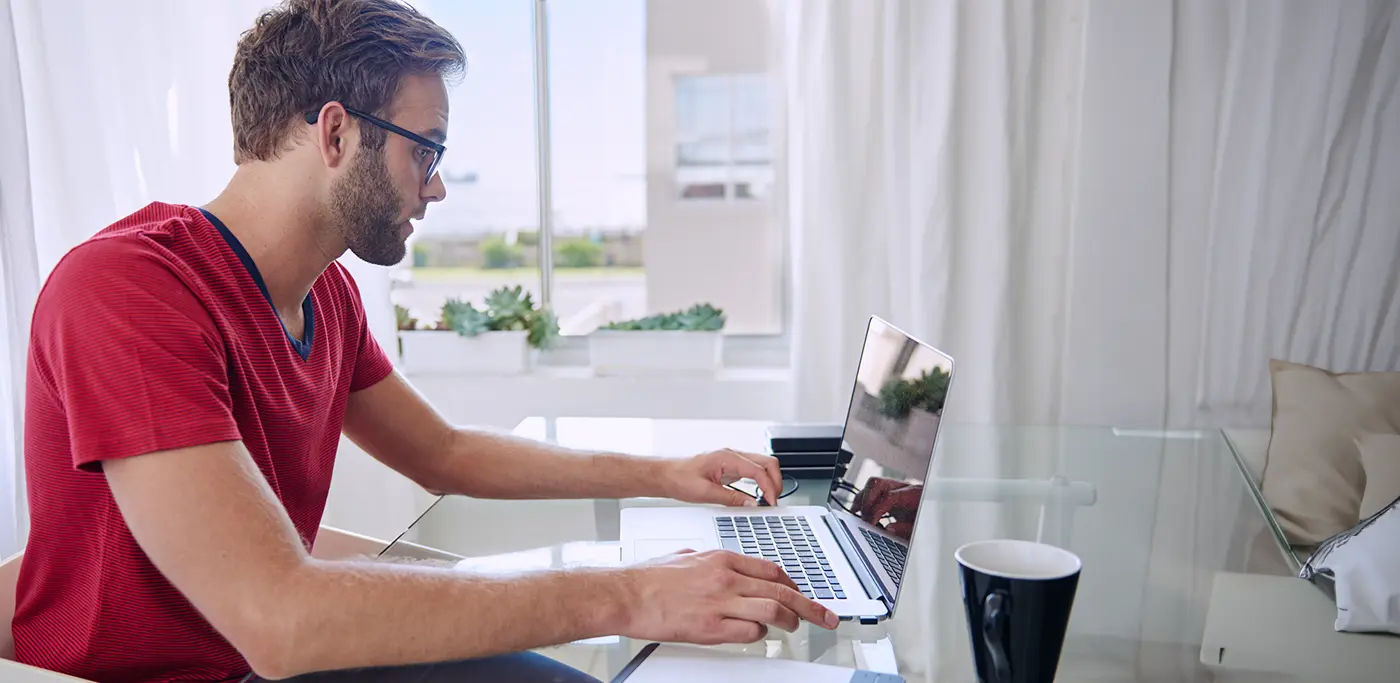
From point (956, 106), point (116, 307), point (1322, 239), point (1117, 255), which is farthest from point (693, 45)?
point (116, 307)

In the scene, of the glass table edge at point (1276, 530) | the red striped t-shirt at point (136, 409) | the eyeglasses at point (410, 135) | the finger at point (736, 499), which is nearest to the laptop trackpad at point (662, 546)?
the finger at point (736, 499)

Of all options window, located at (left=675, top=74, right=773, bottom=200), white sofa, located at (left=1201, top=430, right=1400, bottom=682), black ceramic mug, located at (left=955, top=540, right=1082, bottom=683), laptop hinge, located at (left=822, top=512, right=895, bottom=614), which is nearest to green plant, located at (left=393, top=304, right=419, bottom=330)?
window, located at (left=675, top=74, right=773, bottom=200)

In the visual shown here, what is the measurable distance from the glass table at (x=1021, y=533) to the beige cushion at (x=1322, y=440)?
0.53ft

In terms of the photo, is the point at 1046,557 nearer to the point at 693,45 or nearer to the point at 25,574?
the point at 25,574

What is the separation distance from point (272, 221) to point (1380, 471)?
5.93 ft

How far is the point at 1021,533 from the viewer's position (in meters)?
1.44

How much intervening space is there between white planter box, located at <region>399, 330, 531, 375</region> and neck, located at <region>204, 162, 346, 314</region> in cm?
149

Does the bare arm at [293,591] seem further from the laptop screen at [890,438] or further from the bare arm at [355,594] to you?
the laptop screen at [890,438]

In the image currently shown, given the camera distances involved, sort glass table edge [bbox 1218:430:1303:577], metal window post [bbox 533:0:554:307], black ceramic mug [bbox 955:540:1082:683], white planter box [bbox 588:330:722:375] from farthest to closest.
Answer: metal window post [bbox 533:0:554:307] < white planter box [bbox 588:330:722:375] < glass table edge [bbox 1218:430:1303:577] < black ceramic mug [bbox 955:540:1082:683]

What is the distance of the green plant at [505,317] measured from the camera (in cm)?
277

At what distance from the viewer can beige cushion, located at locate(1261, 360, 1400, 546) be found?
1851mm

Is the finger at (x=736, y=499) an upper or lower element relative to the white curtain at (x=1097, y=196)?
lower

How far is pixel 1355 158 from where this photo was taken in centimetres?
228

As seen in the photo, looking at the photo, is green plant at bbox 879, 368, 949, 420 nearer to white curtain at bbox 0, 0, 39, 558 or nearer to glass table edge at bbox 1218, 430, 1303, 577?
glass table edge at bbox 1218, 430, 1303, 577
